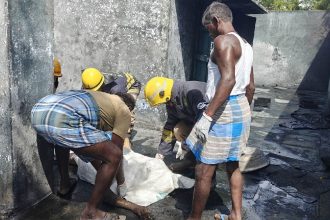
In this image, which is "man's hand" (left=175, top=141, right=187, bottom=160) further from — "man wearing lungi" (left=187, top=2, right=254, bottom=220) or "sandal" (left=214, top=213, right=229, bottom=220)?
"man wearing lungi" (left=187, top=2, right=254, bottom=220)

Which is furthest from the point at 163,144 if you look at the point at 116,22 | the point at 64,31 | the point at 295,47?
the point at 295,47

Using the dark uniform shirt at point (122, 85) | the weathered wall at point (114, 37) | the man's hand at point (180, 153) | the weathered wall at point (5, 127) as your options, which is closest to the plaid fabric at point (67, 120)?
the weathered wall at point (5, 127)

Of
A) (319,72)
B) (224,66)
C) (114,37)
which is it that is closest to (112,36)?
(114,37)

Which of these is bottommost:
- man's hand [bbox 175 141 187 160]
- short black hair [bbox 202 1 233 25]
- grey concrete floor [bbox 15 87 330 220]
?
grey concrete floor [bbox 15 87 330 220]

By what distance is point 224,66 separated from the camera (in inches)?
108

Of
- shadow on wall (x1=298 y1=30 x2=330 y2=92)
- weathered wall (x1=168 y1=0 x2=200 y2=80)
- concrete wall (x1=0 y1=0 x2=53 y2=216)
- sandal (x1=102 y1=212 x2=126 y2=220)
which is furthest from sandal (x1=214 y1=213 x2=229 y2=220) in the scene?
shadow on wall (x1=298 y1=30 x2=330 y2=92)

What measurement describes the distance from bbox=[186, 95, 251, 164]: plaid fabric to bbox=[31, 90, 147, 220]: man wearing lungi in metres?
0.72

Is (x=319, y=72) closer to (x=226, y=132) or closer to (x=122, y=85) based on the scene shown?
(x=122, y=85)

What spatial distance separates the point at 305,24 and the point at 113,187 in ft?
38.5

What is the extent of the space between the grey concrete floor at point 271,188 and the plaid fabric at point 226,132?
2.73 feet

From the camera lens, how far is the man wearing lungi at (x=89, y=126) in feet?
9.48

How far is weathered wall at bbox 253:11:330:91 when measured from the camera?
13.0 meters

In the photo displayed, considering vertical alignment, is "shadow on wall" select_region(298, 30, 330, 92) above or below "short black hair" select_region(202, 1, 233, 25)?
below

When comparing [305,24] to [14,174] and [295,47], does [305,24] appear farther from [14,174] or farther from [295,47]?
[14,174]
